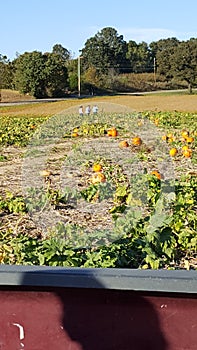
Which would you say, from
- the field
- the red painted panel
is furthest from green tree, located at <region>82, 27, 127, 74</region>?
the red painted panel

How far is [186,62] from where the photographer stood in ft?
216

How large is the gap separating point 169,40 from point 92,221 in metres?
95.2

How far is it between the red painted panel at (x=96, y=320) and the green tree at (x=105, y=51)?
79.9m

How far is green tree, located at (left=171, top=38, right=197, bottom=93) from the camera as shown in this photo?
65.2 metres

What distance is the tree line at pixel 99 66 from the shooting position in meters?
57.9

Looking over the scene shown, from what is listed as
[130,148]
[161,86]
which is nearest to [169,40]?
[161,86]

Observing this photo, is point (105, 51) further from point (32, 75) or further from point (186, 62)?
point (32, 75)

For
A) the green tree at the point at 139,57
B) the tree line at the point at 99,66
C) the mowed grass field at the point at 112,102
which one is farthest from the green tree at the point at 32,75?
the green tree at the point at 139,57

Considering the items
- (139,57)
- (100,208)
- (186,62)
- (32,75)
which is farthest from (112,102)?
(139,57)

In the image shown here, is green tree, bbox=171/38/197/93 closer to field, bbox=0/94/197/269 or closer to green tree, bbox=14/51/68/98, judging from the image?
green tree, bbox=14/51/68/98

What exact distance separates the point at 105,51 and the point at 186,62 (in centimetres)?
2551

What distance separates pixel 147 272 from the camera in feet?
5.87

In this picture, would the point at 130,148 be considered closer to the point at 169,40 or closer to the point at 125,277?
the point at 125,277

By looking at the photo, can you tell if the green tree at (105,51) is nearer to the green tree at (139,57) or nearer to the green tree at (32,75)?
Answer: the green tree at (139,57)
